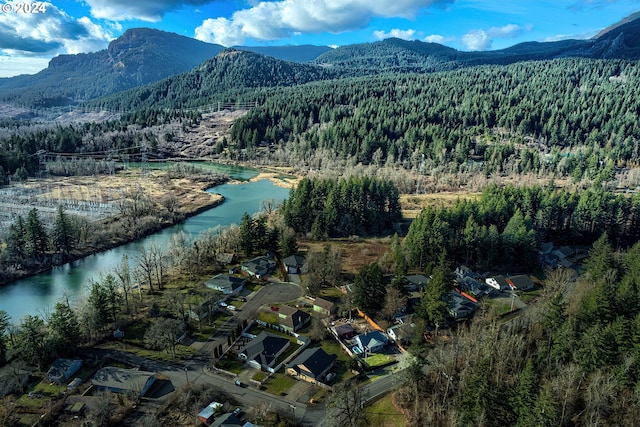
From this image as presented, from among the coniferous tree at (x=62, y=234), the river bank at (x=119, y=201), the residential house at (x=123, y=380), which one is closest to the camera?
the residential house at (x=123, y=380)

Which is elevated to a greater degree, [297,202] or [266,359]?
[297,202]

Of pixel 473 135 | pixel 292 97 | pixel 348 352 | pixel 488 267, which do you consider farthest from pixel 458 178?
pixel 292 97

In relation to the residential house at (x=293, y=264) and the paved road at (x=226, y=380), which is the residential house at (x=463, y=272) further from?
the paved road at (x=226, y=380)

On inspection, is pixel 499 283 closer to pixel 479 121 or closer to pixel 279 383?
pixel 279 383

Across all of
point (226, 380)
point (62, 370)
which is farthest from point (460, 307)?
point (62, 370)

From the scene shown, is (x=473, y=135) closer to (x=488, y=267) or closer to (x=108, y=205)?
(x=488, y=267)

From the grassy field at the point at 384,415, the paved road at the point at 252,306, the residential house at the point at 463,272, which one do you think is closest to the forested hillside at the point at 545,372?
the grassy field at the point at 384,415
